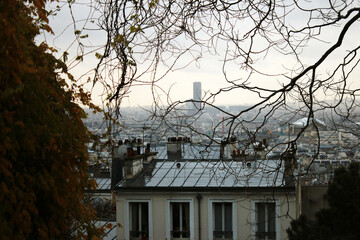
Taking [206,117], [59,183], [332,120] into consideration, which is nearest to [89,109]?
[59,183]

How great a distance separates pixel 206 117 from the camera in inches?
190

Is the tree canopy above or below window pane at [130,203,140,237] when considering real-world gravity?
above

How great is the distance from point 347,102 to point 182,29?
1.76 meters

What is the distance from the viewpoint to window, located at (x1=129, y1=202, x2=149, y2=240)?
42.8 ft

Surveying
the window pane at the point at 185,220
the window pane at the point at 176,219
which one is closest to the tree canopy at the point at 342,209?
the window pane at the point at 185,220

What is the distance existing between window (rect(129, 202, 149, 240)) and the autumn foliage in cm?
768

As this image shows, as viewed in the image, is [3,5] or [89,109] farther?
[89,109]

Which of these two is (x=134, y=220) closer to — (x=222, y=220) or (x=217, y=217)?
(x=217, y=217)

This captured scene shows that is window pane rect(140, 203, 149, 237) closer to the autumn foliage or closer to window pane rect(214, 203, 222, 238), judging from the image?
window pane rect(214, 203, 222, 238)

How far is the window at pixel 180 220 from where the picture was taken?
42.3 ft

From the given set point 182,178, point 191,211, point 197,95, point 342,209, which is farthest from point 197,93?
point 182,178

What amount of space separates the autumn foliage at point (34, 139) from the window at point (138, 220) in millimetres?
7676

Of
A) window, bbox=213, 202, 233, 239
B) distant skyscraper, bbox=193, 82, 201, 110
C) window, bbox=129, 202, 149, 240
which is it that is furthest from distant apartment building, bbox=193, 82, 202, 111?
window, bbox=129, 202, 149, 240

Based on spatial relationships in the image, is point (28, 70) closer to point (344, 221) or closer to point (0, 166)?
point (0, 166)
